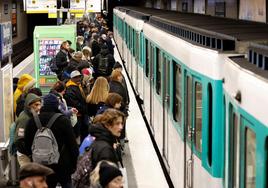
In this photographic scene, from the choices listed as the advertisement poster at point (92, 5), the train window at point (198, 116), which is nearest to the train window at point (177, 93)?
the train window at point (198, 116)

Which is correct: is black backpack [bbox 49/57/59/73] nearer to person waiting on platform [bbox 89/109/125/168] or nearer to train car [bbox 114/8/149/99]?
train car [bbox 114/8/149/99]

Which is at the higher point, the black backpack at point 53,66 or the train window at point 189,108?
the train window at point 189,108

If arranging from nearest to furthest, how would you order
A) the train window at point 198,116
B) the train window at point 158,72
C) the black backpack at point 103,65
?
the train window at point 198,116, the train window at point 158,72, the black backpack at point 103,65

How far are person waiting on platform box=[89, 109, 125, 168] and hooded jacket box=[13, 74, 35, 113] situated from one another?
10.8 ft

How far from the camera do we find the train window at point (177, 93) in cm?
796

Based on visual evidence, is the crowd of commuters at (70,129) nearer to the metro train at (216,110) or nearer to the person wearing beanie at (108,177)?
the person wearing beanie at (108,177)

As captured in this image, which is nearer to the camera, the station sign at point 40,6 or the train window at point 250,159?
the train window at point 250,159

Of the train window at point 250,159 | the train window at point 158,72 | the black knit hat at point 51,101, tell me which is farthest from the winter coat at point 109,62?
the train window at point 250,159

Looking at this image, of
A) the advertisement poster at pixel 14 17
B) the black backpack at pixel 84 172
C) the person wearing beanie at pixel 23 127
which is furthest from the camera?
the advertisement poster at pixel 14 17

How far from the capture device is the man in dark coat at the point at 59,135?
6.84 m

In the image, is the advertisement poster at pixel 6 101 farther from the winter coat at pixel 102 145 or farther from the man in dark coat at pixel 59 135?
the winter coat at pixel 102 145

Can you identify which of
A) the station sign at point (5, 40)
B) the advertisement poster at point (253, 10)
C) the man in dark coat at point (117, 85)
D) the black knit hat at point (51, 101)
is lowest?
the man in dark coat at point (117, 85)

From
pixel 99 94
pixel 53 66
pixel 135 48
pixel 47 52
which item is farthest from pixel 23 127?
pixel 135 48

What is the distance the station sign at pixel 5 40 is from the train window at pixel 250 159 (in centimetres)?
545
